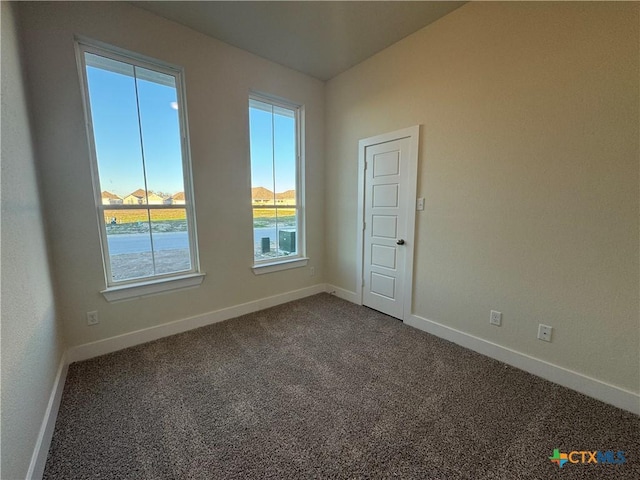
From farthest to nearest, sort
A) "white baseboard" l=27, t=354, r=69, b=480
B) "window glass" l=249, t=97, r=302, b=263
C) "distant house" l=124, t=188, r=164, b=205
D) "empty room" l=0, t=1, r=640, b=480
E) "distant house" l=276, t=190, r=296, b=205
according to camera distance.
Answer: "distant house" l=276, t=190, r=296, b=205, "window glass" l=249, t=97, r=302, b=263, "distant house" l=124, t=188, r=164, b=205, "empty room" l=0, t=1, r=640, b=480, "white baseboard" l=27, t=354, r=69, b=480

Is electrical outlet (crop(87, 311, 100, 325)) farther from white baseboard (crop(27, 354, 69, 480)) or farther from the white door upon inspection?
the white door

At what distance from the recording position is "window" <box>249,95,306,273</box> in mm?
3016

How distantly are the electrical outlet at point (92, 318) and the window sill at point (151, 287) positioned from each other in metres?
0.14

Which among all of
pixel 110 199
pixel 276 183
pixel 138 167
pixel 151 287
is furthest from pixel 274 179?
pixel 151 287

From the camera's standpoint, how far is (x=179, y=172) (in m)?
2.50

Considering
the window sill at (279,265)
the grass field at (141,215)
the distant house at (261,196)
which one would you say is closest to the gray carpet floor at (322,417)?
the window sill at (279,265)

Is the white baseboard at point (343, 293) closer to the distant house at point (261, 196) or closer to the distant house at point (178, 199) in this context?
the distant house at point (261, 196)

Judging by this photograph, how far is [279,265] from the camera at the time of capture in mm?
3252

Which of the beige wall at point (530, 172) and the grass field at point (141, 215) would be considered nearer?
the beige wall at point (530, 172)

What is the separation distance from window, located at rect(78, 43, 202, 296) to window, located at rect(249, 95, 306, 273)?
0.76 metres

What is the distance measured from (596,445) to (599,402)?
47 centimetres

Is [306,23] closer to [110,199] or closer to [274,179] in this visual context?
[274,179]

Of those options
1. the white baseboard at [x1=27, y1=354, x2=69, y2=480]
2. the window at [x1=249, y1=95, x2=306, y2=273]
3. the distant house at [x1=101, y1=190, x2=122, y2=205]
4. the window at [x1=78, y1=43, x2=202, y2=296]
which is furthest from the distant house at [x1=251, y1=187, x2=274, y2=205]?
the white baseboard at [x1=27, y1=354, x2=69, y2=480]

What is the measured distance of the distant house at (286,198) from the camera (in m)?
3.25
